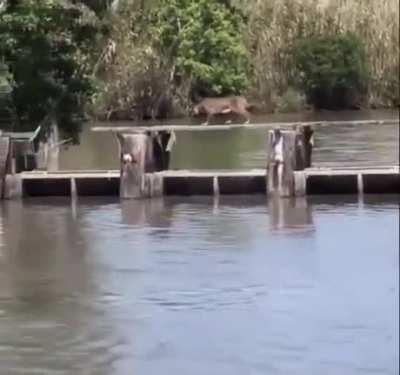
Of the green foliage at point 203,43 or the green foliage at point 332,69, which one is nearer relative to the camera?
the green foliage at point 203,43

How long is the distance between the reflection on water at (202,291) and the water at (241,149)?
21.2 ft

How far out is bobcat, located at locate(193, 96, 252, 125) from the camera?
41125mm

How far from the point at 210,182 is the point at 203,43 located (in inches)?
937

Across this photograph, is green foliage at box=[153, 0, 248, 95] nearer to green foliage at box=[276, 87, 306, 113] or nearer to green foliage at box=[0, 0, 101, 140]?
green foliage at box=[276, 87, 306, 113]

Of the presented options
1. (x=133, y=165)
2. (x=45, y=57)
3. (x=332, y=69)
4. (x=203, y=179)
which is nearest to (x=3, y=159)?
(x=45, y=57)

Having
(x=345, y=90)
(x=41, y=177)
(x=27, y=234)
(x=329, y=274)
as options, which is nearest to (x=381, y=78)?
(x=345, y=90)

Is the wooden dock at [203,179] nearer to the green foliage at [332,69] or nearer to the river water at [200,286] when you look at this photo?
the river water at [200,286]

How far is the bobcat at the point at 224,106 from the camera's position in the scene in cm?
4112

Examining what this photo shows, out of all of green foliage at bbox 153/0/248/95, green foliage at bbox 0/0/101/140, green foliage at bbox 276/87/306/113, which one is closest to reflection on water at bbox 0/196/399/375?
green foliage at bbox 0/0/101/140

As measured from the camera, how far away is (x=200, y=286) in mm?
12672

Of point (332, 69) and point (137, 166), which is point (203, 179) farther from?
point (332, 69)

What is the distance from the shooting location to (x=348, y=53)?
45000mm

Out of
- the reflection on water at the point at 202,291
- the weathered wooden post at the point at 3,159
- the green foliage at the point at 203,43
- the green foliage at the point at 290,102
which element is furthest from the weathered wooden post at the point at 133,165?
the green foliage at the point at 290,102

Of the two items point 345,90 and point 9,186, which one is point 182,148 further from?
point 345,90
